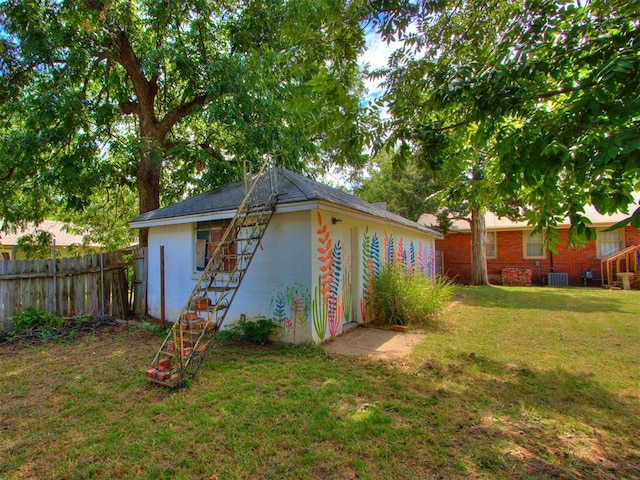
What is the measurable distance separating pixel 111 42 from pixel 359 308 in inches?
430

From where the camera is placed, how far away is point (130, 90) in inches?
481

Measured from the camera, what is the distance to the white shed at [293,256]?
20.5ft

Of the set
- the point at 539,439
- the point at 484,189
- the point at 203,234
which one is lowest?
the point at 539,439

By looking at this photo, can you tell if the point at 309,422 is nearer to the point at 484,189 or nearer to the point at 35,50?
the point at 484,189

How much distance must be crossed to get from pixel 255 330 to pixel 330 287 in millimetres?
1630

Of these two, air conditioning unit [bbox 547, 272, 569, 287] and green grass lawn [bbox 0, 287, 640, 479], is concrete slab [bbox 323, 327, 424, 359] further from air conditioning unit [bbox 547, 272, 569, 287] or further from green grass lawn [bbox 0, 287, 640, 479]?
air conditioning unit [bbox 547, 272, 569, 287]

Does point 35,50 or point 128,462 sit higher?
point 35,50

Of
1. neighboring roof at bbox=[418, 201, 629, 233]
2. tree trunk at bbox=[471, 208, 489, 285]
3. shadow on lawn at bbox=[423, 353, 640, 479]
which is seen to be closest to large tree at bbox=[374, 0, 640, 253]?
shadow on lawn at bbox=[423, 353, 640, 479]

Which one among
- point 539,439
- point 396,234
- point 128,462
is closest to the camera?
point 128,462

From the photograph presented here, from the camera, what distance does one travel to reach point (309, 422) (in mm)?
3443

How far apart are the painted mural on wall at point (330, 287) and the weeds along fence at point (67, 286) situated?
5741mm

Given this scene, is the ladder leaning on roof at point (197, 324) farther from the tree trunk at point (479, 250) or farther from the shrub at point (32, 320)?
the tree trunk at point (479, 250)

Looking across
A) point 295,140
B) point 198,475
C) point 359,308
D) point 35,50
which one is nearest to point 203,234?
point 359,308

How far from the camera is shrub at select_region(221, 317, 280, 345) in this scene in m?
6.30
